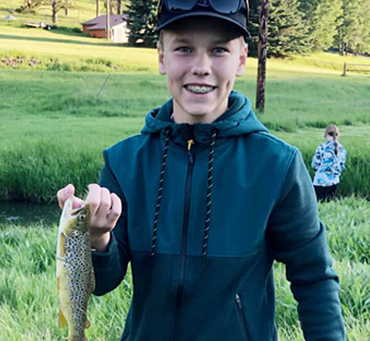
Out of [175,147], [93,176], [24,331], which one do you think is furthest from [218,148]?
[93,176]

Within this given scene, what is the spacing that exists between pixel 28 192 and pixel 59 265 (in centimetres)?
843

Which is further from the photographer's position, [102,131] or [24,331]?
[102,131]

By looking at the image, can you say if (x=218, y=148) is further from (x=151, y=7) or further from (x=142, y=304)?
(x=151, y=7)

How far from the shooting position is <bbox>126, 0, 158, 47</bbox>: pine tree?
38.8 m

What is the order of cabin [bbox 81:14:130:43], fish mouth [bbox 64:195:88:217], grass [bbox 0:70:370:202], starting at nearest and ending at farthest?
fish mouth [bbox 64:195:88:217] < grass [bbox 0:70:370:202] < cabin [bbox 81:14:130:43]

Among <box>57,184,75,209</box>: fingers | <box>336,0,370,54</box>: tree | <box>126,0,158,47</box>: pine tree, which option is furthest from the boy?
<box>336,0,370,54</box>: tree

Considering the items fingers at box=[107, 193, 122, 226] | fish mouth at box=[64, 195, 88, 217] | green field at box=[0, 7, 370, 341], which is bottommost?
green field at box=[0, 7, 370, 341]

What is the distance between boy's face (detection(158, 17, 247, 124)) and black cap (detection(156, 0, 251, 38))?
0.08 feet

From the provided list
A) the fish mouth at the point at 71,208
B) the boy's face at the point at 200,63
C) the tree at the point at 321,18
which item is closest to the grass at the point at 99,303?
the boy's face at the point at 200,63

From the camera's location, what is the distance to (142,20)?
3969 cm

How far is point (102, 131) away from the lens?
488 inches

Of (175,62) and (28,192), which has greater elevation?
(175,62)

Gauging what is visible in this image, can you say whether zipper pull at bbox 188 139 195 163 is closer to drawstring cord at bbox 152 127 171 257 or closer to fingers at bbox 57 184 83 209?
drawstring cord at bbox 152 127 171 257

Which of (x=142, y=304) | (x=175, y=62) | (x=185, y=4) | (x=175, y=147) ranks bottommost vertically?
(x=142, y=304)
